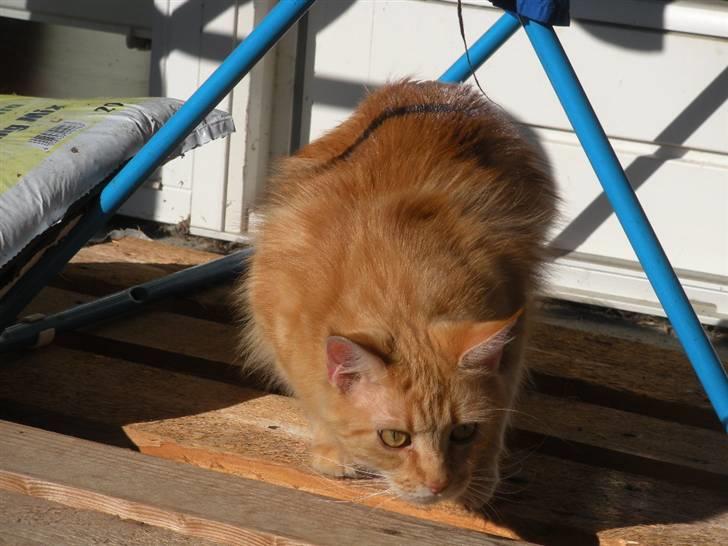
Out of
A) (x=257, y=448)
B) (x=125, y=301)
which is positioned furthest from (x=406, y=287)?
(x=125, y=301)

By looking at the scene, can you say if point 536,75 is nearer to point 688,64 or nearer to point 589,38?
point 589,38

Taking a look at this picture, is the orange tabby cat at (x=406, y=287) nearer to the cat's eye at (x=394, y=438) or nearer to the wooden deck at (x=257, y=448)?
the cat's eye at (x=394, y=438)

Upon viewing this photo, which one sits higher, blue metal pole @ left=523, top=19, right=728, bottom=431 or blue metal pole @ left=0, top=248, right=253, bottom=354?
blue metal pole @ left=523, top=19, right=728, bottom=431

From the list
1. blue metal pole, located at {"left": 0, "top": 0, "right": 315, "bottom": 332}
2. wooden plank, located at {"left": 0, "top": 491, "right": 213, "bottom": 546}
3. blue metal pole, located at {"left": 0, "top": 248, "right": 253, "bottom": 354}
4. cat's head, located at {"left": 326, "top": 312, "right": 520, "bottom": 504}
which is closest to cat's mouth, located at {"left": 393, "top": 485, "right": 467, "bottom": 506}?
cat's head, located at {"left": 326, "top": 312, "right": 520, "bottom": 504}

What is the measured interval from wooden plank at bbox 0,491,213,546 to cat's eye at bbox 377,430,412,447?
0.35 meters

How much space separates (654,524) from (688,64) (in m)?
1.52

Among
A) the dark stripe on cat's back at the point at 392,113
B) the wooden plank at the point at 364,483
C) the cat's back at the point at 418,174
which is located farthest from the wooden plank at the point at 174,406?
the dark stripe on cat's back at the point at 392,113

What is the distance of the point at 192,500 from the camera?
5.73 feet

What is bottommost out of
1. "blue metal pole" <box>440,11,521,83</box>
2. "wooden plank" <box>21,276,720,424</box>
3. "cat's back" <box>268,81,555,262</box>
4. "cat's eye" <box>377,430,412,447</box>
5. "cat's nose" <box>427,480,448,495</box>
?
"wooden plank" <box>21,276,720,424</box>

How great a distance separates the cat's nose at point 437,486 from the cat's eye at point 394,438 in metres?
0.08

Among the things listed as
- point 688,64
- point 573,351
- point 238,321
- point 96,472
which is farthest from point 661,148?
point 96,472

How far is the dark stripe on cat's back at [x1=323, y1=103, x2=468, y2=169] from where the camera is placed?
2.32 meters

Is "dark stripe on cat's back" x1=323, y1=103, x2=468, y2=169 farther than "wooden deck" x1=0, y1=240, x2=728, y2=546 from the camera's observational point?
Yes

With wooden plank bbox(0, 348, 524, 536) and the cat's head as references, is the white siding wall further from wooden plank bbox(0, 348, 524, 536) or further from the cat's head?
the cat's head
